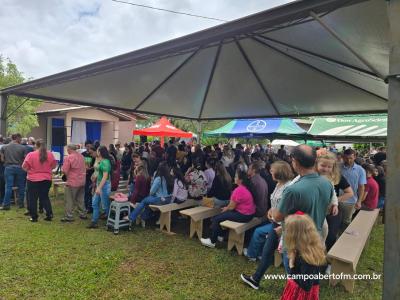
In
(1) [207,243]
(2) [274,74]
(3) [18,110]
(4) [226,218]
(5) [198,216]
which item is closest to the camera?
(4) [226,218]

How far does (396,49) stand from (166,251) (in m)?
4.17

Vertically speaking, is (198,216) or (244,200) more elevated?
(244,200)

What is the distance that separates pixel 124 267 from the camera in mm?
4094

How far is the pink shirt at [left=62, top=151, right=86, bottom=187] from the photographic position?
5.96 meters

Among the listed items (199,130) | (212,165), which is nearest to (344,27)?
(212,165)

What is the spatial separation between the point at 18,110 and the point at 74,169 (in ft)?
39.5

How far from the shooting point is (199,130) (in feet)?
41.8

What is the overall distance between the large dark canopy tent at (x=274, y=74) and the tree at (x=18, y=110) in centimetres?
879

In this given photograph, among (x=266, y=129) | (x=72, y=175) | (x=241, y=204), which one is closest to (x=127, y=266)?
(x=241, y=204)

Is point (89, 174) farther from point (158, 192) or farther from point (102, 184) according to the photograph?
point (158, 192)

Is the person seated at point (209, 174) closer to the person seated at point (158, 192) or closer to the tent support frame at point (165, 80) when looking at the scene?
the person seated at point (158, 192)

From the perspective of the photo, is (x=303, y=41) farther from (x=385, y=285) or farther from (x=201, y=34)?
(x=385, y=285)

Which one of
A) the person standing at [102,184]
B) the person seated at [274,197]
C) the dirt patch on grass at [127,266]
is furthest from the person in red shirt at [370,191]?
the person standing at [102,184]

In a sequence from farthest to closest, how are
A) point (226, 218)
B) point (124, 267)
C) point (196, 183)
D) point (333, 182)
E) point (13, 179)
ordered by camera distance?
point (13, 179) < point (196, 183) < point (226, 218) < point (124, 267) < point (333, 182)
